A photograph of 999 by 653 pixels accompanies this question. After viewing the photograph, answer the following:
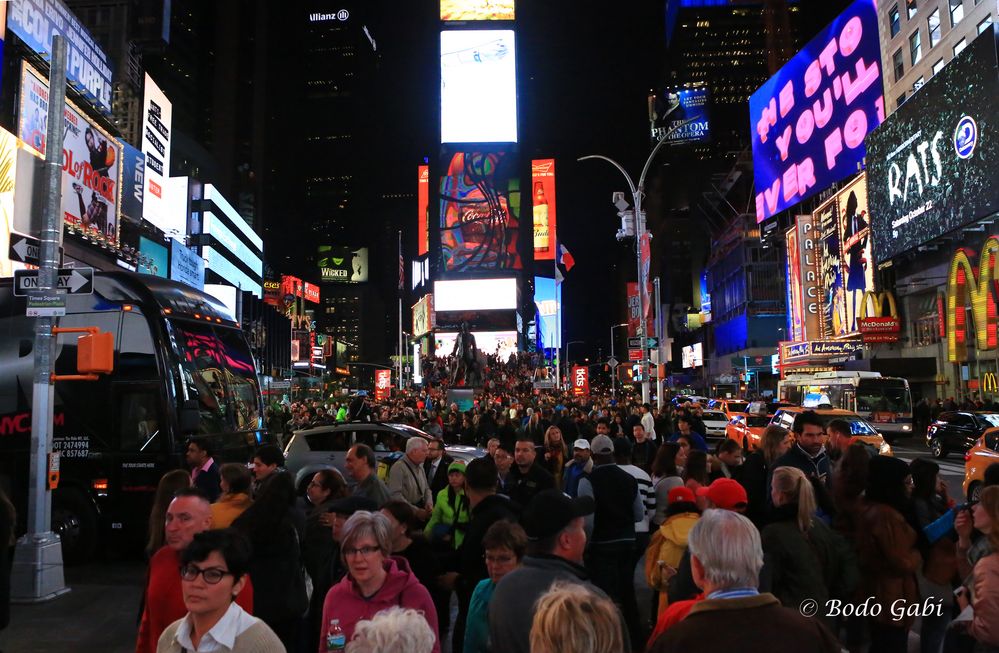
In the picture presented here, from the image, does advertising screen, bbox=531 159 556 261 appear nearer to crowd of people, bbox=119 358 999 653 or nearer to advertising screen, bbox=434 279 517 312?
advertising screen, bbox=434 279 517 312

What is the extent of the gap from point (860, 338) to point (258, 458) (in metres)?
47.7

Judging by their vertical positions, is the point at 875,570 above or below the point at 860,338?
below

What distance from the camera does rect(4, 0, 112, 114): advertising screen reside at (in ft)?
98.9

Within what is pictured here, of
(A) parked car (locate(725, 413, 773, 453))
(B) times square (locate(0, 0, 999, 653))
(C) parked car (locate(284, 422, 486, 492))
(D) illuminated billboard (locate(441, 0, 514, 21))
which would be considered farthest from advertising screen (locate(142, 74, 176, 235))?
(D) illuminated billboard (locate(441, 0, 514, 21))

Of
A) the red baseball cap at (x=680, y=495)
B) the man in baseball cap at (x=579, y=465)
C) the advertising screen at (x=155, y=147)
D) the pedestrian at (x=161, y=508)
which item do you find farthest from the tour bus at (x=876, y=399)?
the advertising screen at (x=155, y=147)

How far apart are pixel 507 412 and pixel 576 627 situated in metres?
19.9

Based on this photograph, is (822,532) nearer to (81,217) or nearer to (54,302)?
(54,302)

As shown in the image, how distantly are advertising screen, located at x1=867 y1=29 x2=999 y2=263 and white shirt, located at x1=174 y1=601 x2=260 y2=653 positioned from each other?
Answer: 35214 mm

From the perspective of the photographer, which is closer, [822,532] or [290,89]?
[822,532]

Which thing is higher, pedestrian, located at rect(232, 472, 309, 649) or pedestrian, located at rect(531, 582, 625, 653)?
pedestrian, located at rect(531, 582, 625, 653)

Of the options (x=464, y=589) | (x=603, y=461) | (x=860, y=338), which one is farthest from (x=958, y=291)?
(x=464, y=589)

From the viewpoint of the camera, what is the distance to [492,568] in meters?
3.92

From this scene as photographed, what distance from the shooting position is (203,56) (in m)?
109

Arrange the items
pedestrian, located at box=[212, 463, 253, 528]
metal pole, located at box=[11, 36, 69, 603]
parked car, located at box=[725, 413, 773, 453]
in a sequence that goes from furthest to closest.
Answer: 1. parked car, located at box=[725, 413, 773, 453]
2. metal pole, located at box=[11, 36, 69, 603]
3. pedestrian, located at box=[212, 463, 253, 528]
